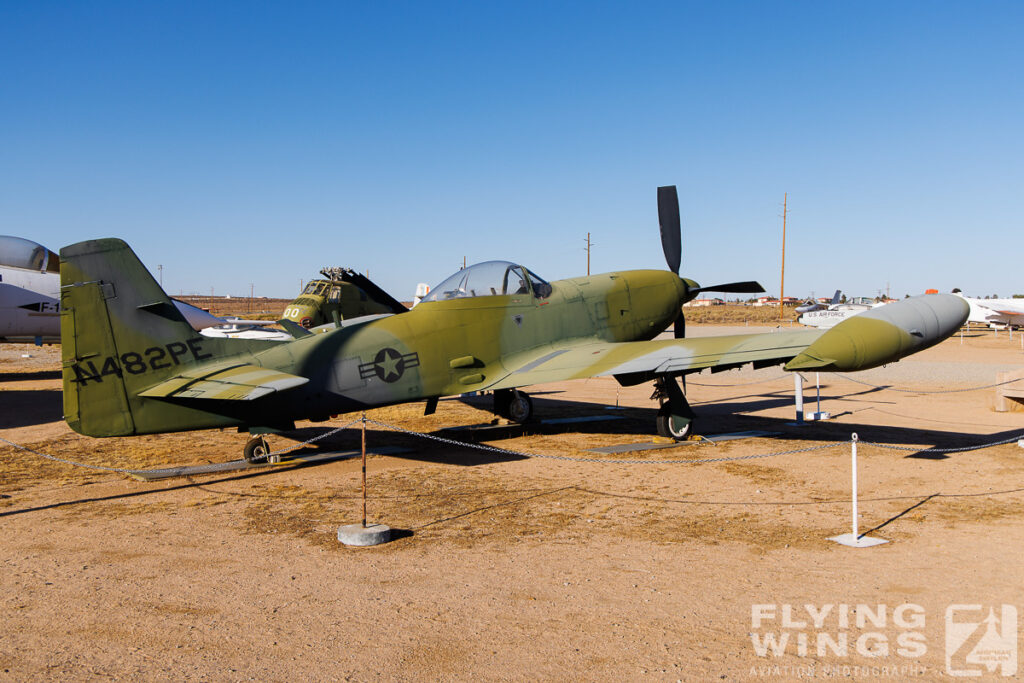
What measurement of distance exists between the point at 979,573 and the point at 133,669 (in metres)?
6.59

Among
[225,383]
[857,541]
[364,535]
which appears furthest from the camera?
[225,383]

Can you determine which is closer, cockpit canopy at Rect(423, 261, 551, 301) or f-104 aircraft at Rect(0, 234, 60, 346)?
cockpit canopy at Rect(423, 261, 551, 301)

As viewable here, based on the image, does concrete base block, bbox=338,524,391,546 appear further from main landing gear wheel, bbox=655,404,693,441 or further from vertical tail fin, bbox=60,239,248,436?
main landing gear wheel, bbox=655,404,693,441

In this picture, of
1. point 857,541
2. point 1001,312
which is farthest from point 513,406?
point 1001,312

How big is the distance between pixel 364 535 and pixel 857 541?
4.83 m

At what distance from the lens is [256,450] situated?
11578mm

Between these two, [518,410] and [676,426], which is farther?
[518,410]

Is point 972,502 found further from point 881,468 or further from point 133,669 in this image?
point 133,669

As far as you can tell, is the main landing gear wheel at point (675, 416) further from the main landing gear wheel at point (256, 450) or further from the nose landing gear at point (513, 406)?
the main landing gear wheel at point (256, 450)

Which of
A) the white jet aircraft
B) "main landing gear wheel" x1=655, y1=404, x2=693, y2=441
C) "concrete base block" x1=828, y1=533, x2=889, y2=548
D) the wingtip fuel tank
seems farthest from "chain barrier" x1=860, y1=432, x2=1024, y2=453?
the white jet aircraft

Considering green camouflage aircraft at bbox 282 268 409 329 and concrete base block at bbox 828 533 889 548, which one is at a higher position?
green camouflage aircraft at bbox 282 268 409 329

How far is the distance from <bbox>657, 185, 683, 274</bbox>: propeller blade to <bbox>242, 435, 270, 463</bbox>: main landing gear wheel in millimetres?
9313

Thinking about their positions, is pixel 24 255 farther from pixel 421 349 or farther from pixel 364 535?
pixel 364 535

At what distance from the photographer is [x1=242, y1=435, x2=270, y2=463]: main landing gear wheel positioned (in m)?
11.5
